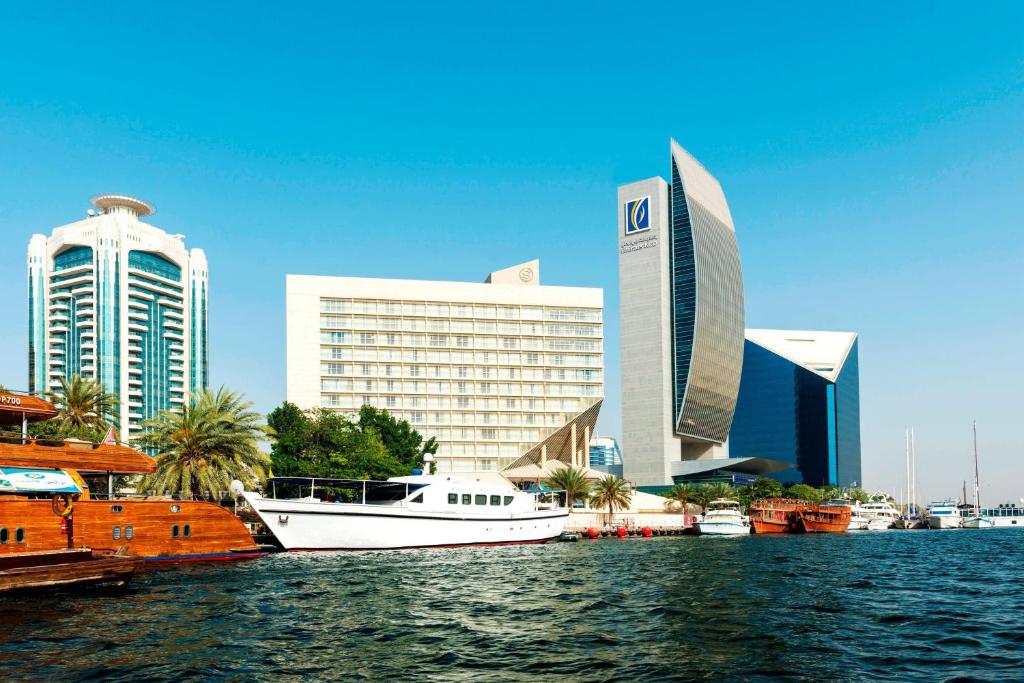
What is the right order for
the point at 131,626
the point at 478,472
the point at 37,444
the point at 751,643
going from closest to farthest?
1. the point at 751,643
2. the point at 131,626
3. the point at 37,444
4. the point at 478,472

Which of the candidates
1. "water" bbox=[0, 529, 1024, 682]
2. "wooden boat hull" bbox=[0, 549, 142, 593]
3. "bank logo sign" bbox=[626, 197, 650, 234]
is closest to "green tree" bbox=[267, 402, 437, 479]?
"water" bbox=[0, 529, 1024, 682]

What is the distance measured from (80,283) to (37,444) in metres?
166

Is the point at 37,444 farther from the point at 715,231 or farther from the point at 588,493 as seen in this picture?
the point at 715,231

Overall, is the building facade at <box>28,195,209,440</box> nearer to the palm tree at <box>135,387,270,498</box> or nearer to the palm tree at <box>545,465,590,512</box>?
the palm tree at <box>545,465,590,512</box>

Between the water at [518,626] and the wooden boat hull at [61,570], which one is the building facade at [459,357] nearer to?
the water at [518,626]

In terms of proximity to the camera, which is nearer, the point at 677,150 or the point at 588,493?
the point at 588,493

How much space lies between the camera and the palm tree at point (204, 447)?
62.0 meters

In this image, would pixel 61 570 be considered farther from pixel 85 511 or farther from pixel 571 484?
pixel 571 484

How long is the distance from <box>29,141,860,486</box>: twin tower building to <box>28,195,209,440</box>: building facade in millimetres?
363

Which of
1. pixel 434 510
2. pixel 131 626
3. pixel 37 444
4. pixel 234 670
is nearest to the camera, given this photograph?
pixel 234 670

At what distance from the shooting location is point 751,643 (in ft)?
75.2

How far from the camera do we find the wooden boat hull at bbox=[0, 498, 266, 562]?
3941 centimetres

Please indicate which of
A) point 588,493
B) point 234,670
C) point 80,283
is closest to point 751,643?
point 234,670

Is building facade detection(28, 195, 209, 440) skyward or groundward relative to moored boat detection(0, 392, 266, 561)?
skyward
